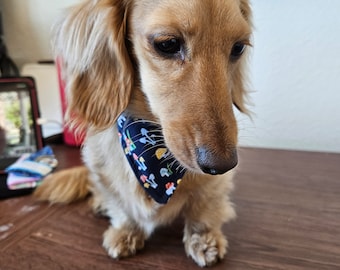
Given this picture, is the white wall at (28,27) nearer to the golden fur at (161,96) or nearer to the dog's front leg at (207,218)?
the golden fur at (161,96)

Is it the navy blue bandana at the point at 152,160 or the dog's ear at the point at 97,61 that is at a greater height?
the dog's ear at the point at 97,61

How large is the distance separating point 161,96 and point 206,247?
281 mm

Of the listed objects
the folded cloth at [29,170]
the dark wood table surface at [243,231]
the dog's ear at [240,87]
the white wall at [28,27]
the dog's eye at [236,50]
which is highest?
the dog's eye at [236,50]

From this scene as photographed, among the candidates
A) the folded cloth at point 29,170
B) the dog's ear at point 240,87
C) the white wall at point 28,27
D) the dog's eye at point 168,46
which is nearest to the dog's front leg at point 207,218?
the dog's ear at point 240,87

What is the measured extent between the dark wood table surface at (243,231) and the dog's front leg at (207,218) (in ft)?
0.07

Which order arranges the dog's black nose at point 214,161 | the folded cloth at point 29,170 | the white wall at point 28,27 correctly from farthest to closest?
the white wall at point 28,27
the folded cloth at point 29,170
the dog's black nose at point 214,161

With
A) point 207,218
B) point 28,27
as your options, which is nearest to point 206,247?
point 207,218

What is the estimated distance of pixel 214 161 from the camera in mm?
496

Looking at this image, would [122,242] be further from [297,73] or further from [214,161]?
[297,73]

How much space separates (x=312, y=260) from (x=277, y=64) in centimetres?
60

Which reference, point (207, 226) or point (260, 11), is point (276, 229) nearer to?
point (207, 226)

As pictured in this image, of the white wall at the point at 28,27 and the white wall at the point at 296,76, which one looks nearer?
the white wall at the point at 296,76

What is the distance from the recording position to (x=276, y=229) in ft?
2.44

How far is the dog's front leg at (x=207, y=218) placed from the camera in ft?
2.30
